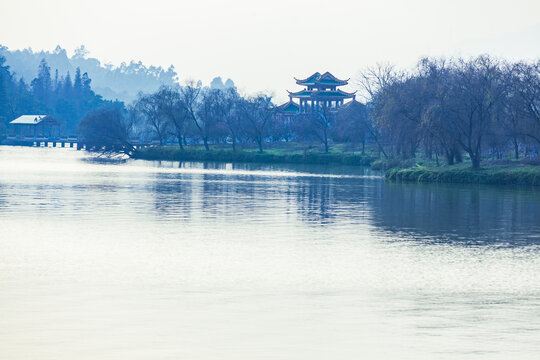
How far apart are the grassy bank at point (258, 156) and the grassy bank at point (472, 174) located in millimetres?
29387

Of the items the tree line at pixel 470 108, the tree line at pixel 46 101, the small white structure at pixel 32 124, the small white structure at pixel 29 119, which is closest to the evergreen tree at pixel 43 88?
the tree line at pixel 46 101

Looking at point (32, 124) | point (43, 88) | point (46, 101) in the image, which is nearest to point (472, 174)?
point (32, 124)

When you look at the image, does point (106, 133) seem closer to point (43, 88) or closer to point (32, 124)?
point (32, 124)

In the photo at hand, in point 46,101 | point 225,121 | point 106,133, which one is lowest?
point 106,133

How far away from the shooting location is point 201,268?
20.5 metres

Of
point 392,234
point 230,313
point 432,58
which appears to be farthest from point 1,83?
point 230,313

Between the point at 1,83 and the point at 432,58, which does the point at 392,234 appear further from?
the point at 1,83

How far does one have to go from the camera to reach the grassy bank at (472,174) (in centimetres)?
5753

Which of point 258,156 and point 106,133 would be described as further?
point 106,133

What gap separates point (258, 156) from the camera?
10225 cm

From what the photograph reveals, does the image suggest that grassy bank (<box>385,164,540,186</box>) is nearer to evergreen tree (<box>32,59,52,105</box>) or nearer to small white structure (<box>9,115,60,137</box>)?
small white structure (<box>9,115,60,137</box>)

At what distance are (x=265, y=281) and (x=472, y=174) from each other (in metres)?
43.9

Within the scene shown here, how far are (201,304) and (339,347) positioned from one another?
386cm

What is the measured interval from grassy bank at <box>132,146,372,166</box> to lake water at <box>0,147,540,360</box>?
Answer: 191 ft
